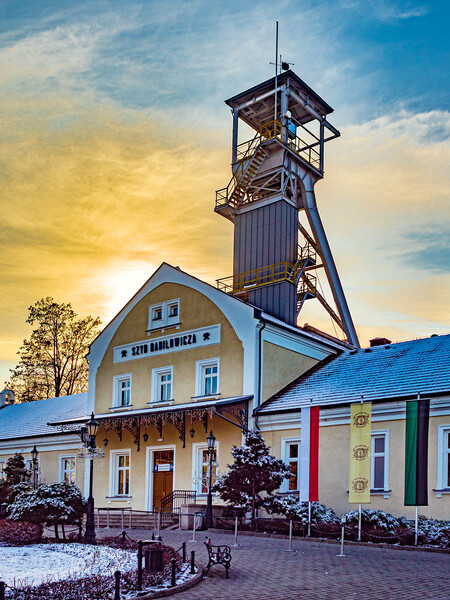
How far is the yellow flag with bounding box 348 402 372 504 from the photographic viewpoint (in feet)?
66.7

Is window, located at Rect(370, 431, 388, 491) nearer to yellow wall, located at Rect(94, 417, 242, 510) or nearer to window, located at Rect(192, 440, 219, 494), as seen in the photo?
yellow wall, located at Rect(94, 417, 242, 510)

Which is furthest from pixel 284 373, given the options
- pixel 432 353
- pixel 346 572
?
pixel 346 572

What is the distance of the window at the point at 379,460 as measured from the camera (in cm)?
2403

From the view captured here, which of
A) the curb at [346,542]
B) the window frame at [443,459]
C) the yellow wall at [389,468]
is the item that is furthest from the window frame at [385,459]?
the curb at [346,542]

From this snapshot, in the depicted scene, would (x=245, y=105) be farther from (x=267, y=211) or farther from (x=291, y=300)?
(x=291, y=300)

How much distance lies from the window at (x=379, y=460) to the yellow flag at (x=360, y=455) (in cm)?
344

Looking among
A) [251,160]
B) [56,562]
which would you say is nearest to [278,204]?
[251,160]

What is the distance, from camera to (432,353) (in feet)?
89.4

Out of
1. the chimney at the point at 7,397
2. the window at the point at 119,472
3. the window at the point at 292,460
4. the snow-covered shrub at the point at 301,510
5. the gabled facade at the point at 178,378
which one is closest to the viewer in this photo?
the snow-covered shrub at the point at 301,510

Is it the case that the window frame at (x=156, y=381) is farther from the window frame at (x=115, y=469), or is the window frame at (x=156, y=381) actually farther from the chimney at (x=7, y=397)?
the chimney at (x=7, y=397)

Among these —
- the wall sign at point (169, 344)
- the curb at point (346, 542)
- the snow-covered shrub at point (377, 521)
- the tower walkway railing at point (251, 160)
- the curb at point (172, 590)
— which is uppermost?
the tower walkway railing at point (251, 160)

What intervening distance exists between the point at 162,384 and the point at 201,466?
4.71 metres

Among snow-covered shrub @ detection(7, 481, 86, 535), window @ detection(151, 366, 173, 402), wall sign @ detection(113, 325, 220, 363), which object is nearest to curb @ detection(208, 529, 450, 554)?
snow-covered shrub @ detection(7, 481, 86, 535)

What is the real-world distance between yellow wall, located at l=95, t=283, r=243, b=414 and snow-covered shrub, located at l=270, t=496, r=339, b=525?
5772 millimetres
